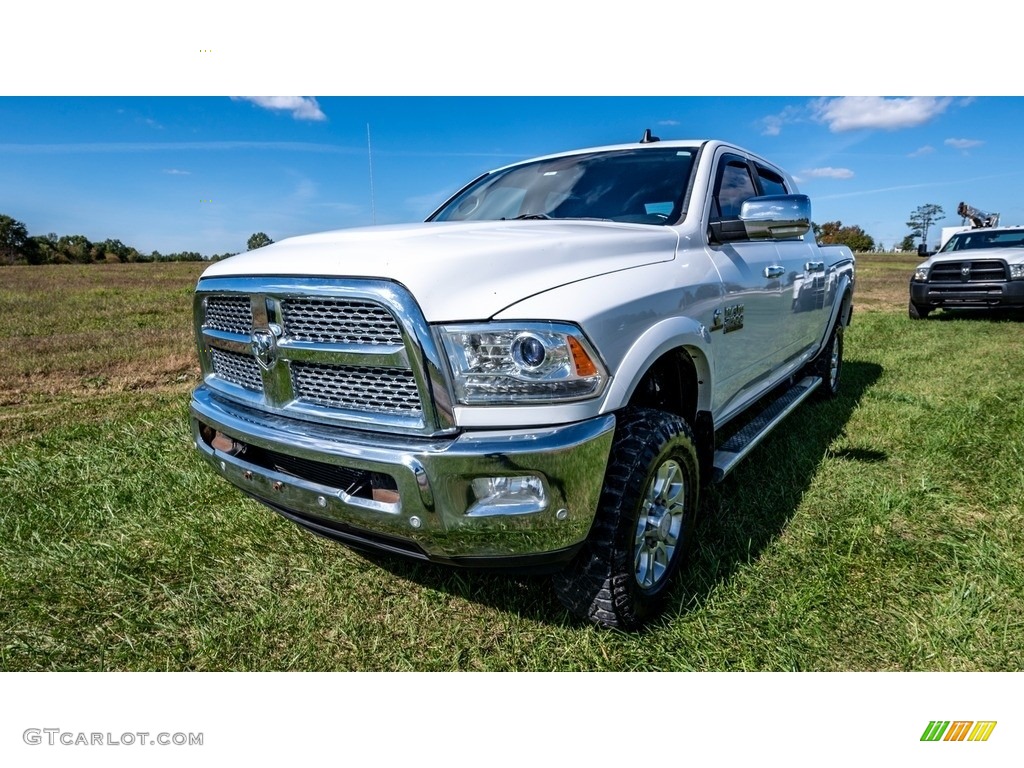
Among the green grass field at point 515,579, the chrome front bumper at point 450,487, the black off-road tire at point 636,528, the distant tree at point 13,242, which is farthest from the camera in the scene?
the distant tree at point 13,242

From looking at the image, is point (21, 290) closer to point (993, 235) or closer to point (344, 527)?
point (344, 527)

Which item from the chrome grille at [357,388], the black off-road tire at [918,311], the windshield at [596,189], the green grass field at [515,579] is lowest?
the green grass field at [515,579]

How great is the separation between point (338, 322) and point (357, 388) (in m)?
0.22

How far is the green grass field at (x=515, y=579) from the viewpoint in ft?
6.90

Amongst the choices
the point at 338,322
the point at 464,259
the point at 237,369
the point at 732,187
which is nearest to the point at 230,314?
the point at 237,369

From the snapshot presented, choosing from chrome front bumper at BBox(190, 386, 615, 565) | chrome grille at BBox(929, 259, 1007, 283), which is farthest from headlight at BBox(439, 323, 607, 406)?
chrome grille at BBox(929, 259, 1007, 283)

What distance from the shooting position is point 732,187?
3297 mm

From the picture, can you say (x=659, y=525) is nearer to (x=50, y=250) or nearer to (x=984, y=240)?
(x=984, y=240)

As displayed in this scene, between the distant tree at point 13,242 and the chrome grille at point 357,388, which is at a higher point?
the distant tree at point 13,242

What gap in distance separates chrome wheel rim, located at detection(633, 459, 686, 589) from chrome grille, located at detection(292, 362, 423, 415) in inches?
34.3

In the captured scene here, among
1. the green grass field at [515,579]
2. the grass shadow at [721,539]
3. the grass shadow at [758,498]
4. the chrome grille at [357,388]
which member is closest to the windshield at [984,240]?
the green grass field at [515,579]

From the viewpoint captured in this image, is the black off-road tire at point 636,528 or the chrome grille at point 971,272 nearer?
the black off-road tire at point 636,528

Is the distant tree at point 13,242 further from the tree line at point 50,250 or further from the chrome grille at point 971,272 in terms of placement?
the chrome grille at point 971,272

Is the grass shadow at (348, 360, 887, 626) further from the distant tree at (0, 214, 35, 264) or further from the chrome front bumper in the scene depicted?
the distant tree at (0, 214, 35, 264)
